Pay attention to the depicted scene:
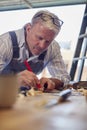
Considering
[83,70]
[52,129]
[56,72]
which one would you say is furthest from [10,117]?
[83,70]

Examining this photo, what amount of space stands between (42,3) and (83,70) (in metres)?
1.84

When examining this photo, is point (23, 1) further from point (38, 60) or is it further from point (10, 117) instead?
point (10, 117)

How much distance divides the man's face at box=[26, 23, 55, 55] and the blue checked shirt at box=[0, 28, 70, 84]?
2.7 inches

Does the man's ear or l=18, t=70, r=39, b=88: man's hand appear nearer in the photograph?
l=18, t=70, r=39, b=88: man's hand

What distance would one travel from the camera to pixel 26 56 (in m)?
2.44

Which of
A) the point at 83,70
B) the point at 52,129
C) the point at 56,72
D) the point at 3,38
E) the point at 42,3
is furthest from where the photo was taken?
the point at 42,3

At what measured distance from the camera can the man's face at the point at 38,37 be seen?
2.42 metres

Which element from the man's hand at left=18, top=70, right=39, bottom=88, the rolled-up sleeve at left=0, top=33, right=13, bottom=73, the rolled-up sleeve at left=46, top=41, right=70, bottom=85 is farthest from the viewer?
the rolled-up sleeve at left=46, top=41, right=70, bottom=85

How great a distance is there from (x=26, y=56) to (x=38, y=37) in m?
0.22

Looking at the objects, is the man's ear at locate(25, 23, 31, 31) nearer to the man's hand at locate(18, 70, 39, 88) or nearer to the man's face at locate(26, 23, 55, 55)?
the man's face at locate(26, 23, 55, 55)

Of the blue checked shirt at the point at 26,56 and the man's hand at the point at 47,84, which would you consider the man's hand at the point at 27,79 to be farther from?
the blue checked shirt at the point at 26,56

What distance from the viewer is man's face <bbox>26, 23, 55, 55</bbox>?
2420 millimetres

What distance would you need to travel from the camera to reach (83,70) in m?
5.37

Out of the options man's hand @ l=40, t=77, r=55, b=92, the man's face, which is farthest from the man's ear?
man's hand @ l=40, t=77, r=55, b=92
